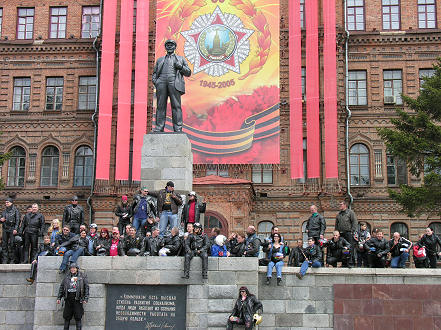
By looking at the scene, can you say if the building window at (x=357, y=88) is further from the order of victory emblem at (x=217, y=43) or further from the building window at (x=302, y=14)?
the order of victory emblem at (x=217, y=43)

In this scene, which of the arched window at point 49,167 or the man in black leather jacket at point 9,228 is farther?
the arched window at point 49,167

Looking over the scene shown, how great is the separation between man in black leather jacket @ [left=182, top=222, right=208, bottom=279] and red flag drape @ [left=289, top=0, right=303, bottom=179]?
64.2ft

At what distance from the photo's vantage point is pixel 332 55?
3616 cm

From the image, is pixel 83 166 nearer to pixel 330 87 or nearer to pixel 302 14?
pixel 330 87

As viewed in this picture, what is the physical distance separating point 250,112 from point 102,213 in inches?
387

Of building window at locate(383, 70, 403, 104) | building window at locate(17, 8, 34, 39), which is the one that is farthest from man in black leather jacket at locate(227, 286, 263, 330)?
building window at locate(17, 8, 34, 39)

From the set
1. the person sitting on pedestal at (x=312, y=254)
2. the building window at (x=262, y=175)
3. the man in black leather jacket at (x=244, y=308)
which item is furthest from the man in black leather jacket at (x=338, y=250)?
the building window at (x=262, y=175)

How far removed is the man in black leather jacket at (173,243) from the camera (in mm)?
16031

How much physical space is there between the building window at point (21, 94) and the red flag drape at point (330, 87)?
1791 centimetres

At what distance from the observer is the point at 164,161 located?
1850 centimetres

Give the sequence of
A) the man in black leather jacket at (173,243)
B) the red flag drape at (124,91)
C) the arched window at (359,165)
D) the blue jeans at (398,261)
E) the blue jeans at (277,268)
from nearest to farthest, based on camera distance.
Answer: the man in black leather jacket at (173,243) → the blue jeans at (277,268) → the blue jeans at (398,261) → the red flag drape at (124,91) → the arched window at (359,165)

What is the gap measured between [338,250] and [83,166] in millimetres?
23837

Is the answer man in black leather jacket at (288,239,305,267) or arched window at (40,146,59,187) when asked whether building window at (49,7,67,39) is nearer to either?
arched window at (40,146,59,187)

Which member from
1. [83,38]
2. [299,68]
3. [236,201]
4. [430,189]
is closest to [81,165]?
[83,38]
